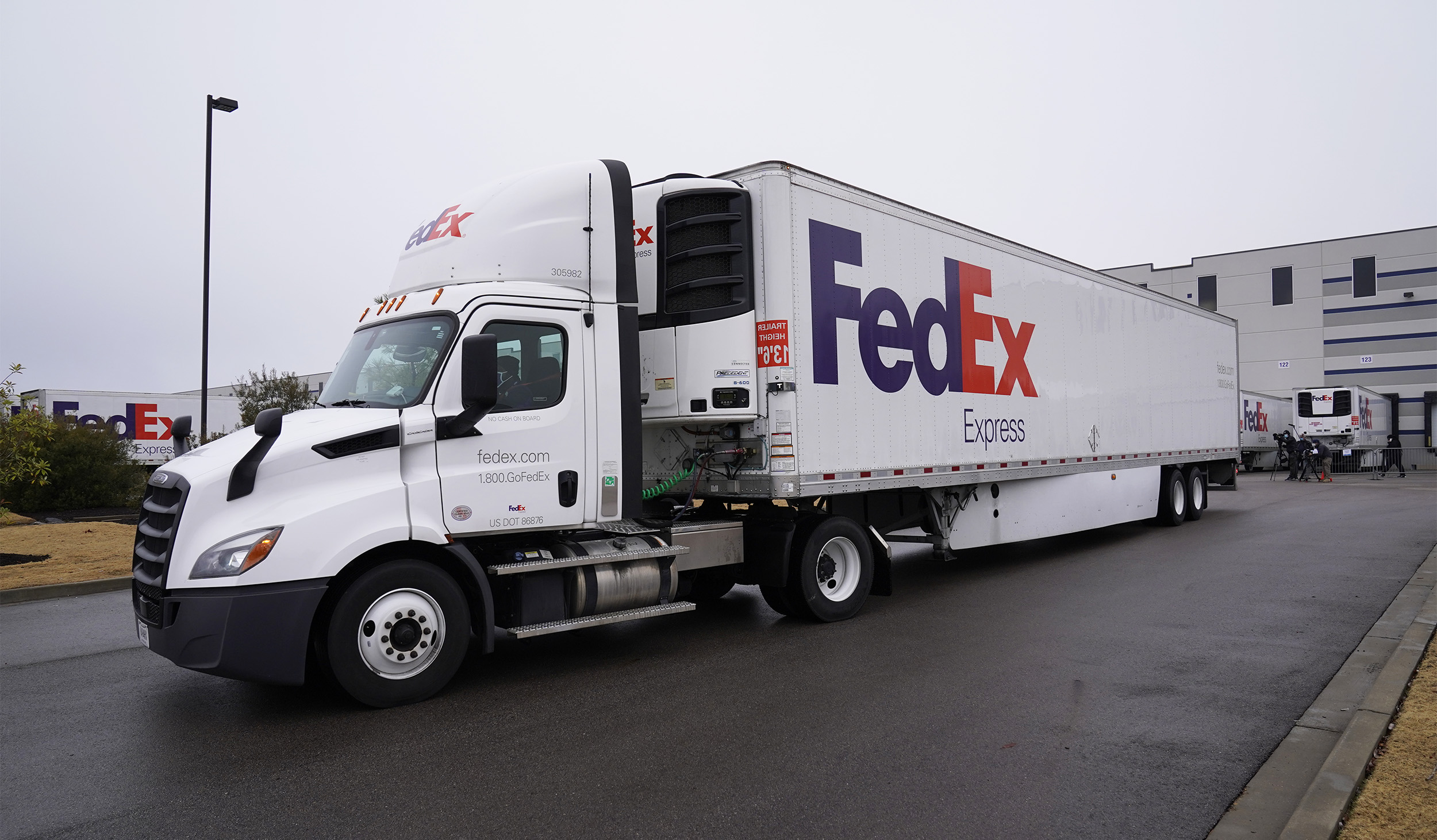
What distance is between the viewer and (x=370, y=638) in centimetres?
558

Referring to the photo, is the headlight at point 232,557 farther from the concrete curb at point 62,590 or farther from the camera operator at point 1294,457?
the camera operator at point 1294,457

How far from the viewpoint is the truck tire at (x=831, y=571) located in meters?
7.96

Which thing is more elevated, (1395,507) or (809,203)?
(809,203)

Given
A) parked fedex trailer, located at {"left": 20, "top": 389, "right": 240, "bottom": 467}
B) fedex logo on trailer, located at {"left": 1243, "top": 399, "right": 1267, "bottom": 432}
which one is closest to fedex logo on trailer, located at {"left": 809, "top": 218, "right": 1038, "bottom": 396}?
fedex logo on trailer, located at {"left": 1243, "top": 399, "right": 1267, "bottom": 432}

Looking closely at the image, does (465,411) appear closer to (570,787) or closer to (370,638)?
(370,638)

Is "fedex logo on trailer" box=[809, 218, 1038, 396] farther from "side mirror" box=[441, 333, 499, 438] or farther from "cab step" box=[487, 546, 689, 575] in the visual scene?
"side mirror" box=[441, 333, 499, 438]

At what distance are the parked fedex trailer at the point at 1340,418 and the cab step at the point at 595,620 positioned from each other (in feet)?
120

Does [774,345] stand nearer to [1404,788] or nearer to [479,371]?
[479,371]

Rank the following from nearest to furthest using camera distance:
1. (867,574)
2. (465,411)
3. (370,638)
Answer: (370,638)
(465,411)
(867,574)

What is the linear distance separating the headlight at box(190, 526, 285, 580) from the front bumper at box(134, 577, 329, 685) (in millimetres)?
100

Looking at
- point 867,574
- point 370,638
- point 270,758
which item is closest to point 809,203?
point 867,574

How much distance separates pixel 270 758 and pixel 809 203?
19.3ft

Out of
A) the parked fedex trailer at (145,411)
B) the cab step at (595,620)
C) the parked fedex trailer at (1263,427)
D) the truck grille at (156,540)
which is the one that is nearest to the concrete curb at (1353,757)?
the cab step at (595,620)

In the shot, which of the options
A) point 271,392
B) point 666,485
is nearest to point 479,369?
point 666,485
